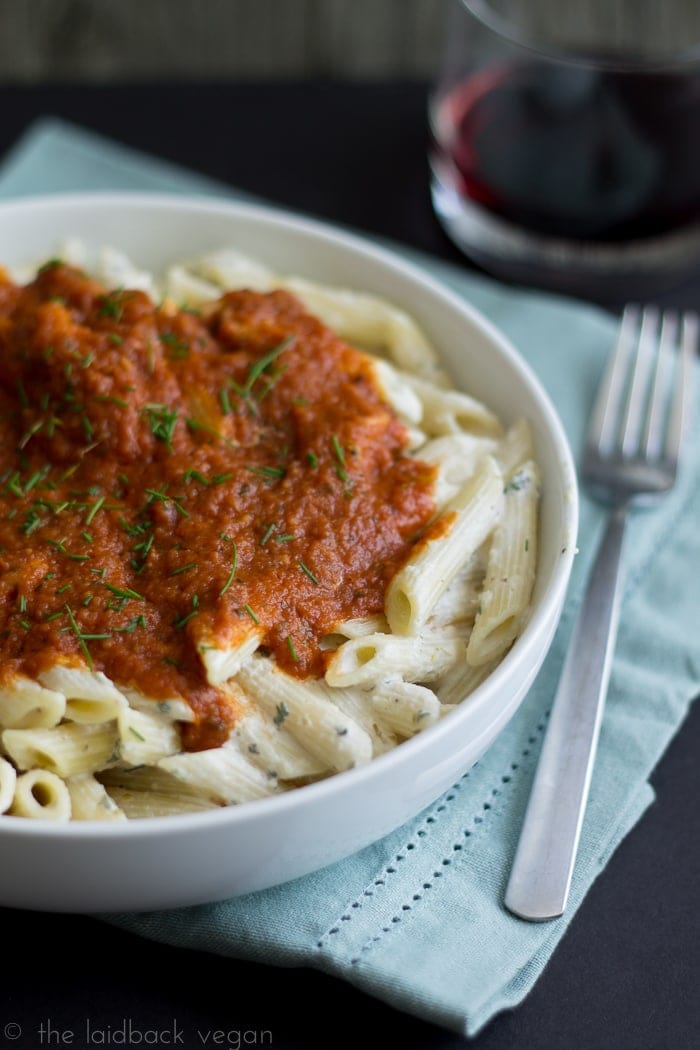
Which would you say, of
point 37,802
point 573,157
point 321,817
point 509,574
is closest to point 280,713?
point 321,817

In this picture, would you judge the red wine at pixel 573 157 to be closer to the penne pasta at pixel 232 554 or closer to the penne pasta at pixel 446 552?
the penne pasta at pixel 232 554

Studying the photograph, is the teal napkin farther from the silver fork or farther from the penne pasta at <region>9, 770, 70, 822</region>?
the penne pasta at <region>9, 770, 70, 822</region>

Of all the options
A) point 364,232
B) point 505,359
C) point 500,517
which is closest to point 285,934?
point 500,517

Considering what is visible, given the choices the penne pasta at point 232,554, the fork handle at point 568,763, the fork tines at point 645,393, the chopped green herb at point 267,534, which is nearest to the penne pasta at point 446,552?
the penne pasta at point 232,554

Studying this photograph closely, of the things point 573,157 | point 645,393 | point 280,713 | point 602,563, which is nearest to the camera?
point 280,713

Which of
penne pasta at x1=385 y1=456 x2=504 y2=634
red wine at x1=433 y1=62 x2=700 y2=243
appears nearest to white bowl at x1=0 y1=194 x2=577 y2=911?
penne pasta at x1=385 y1=456 x2=504 y2=634

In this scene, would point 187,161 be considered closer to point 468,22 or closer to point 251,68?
point 468,22

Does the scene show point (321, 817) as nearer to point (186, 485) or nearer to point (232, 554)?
point (232, 554)
